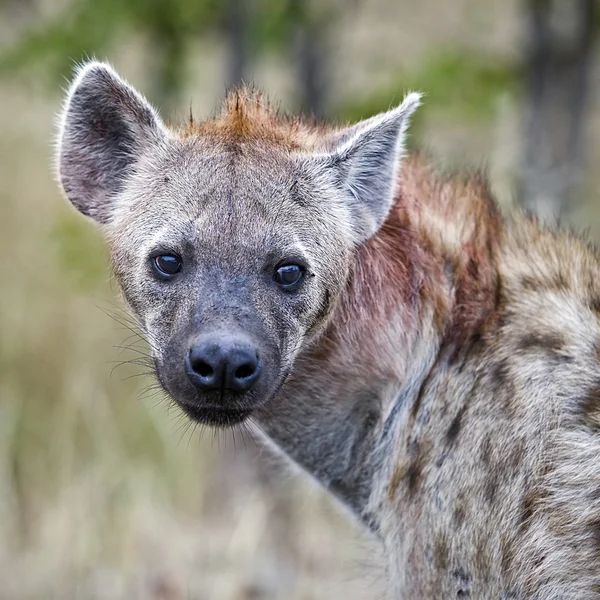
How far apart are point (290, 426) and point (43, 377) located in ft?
11.4

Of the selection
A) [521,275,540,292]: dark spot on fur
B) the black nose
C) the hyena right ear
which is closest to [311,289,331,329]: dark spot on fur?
the black nose

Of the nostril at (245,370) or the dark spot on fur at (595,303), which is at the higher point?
the nostril at (245,370)

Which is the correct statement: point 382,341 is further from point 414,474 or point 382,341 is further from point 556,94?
point 556,94

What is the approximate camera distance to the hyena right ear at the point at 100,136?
263cm

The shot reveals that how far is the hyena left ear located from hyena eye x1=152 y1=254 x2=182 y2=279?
0.49 m

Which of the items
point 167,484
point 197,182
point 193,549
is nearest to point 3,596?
point 193,549

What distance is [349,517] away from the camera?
284 cm

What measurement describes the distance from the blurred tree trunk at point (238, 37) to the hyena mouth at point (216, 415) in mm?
2798

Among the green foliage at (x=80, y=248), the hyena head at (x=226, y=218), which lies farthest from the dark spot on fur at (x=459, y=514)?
the green foliage at (x=80, y=248)

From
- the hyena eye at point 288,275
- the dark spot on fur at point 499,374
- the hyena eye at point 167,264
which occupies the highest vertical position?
the hyena eye at point 167,264

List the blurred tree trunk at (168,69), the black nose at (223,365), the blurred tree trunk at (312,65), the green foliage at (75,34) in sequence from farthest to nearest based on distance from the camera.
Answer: the blurred tree trunk at (312,65)
the blurred tree trunk at (168,69)
the green foliage at (75,34)
the black nose at (223,365)

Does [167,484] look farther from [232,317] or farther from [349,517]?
[232,317]

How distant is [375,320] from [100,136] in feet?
3.02

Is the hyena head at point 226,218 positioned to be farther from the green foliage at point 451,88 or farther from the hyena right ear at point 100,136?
the green foliage at point 451,88
